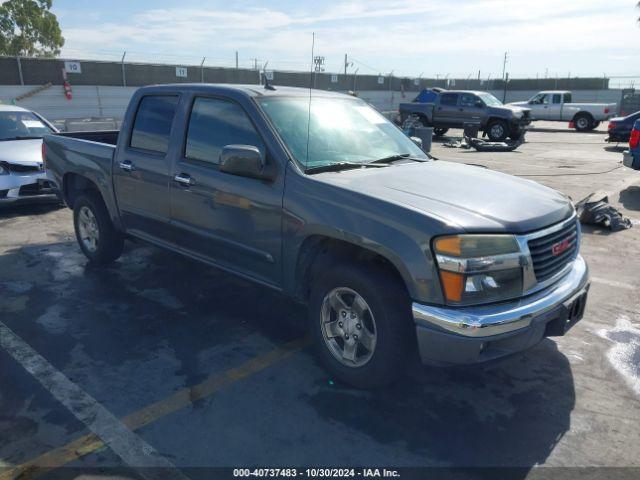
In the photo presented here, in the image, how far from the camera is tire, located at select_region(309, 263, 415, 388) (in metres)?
3.08

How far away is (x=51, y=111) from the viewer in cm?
2239

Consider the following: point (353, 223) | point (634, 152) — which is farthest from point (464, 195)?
point (634, 152)

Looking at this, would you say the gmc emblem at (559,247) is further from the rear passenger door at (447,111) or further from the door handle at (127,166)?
the rear passenger door at (447,111)

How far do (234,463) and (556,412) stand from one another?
195 cm

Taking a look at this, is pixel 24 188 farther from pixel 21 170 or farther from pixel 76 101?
pixel 76 101

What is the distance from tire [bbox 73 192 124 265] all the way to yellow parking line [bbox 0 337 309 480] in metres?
2.61

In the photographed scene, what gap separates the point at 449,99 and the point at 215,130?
18.9m

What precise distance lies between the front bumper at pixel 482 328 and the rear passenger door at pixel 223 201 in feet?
4.10

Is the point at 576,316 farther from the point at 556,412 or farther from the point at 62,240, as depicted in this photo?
the point at 62,240

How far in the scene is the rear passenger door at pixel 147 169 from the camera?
449cm

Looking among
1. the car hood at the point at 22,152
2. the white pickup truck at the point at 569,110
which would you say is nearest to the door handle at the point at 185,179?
the car hood at the point at 22,152

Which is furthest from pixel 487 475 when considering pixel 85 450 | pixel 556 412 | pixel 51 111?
pixel 51 111

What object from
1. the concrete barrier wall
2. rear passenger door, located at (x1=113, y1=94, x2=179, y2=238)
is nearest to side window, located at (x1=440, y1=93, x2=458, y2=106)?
the concrete barrier wall

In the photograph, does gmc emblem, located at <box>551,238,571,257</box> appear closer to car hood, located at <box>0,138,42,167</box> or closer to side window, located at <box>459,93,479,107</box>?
car hood, located at <box>0,138,42,167</box>
